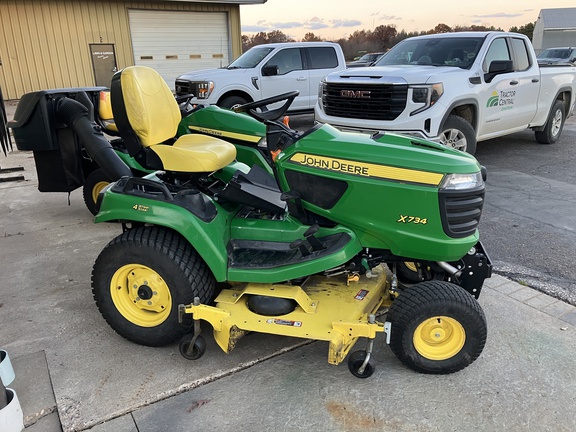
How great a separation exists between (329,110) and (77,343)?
475 cm

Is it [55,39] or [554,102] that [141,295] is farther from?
[55,39]

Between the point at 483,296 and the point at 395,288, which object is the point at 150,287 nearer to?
the point at 395,288

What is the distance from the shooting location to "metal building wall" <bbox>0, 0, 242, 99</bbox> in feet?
47.0

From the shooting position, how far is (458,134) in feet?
20.8

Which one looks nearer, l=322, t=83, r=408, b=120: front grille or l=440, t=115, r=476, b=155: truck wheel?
l=322, t=83, r=408, b=120: front grille

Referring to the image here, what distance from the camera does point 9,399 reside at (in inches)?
86.8

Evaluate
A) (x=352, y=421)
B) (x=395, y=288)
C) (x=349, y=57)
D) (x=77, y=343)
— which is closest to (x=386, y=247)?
(x=395, y=288)

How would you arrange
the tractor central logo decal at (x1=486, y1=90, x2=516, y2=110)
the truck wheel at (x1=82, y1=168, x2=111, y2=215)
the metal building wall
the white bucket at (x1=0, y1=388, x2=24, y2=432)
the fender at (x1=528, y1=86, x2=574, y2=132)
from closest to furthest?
the white bucket at (x1=0, y1=388, x2=24, y2=432), the truck wheel at (x1=82, y1=168, x2=111, y2=215), the tractor central logo decal at (x1=486, y1=90, x2=516, y2=110), the fender at (x1=528, y1=86, x2=574, y2=132), the metal building wall

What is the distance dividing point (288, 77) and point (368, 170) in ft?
27.5

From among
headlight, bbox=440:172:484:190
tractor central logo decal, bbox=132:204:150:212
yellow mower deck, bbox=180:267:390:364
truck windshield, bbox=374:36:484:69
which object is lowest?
yellow mower deck, bbox=180:267:390:364

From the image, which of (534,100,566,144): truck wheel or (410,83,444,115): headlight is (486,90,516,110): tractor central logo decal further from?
(534,100,566,144): truck wheel

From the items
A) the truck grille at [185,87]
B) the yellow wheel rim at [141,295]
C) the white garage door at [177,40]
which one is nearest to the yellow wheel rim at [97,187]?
the yellow wheel rim at [141,295]

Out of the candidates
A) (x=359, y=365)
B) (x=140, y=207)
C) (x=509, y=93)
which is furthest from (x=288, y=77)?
(x=359, y=365)

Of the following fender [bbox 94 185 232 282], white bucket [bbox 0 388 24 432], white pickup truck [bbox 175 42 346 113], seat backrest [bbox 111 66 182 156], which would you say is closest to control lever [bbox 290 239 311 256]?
fender [bbox 94 185 232 282]
